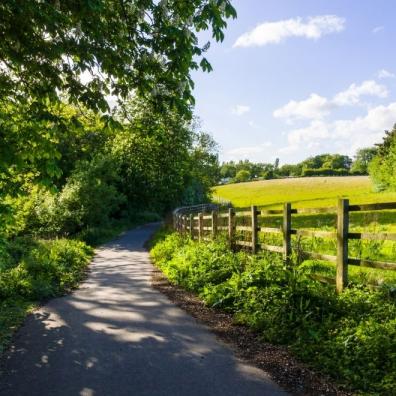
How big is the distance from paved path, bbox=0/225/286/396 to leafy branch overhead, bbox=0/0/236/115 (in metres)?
3.78

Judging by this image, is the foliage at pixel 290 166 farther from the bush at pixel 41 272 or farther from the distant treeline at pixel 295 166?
the bush at pixel 41 272

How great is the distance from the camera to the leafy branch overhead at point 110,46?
6902 millimetres

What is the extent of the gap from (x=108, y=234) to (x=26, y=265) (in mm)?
15676

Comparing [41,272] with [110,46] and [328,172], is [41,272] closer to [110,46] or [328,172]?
[110,46]

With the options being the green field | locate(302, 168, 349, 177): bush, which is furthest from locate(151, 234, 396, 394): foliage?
locate(302, 168, 349, 177): bush

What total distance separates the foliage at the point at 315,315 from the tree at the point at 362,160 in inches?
5284

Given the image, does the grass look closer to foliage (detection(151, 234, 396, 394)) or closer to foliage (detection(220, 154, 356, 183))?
foliage (detection(151, 234, 396, 394))

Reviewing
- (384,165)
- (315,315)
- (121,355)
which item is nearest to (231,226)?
(315,315)

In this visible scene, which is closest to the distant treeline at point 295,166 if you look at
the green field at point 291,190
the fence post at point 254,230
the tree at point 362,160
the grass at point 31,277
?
the tree at point 362,160

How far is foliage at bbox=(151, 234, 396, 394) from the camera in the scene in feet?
17.7

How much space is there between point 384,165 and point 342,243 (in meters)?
58.9

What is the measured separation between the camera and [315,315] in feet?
22.6

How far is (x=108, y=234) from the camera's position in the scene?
28.8 metres

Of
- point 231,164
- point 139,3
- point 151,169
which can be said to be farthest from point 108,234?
point 231,164
